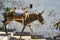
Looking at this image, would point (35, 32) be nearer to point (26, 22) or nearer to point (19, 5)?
point (26, 22)

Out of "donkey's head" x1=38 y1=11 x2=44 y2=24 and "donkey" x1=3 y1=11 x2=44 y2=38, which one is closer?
"donkey" x1=3 y1=11 x2=44 y2=38

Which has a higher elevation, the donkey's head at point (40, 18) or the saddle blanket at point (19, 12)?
the saddle blanket at point (19, 12)

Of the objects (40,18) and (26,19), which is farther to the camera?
(40,18)

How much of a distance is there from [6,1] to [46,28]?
136cm

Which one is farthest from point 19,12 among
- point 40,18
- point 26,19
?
point 40,18

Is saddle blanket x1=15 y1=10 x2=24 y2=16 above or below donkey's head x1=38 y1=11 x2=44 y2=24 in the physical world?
above

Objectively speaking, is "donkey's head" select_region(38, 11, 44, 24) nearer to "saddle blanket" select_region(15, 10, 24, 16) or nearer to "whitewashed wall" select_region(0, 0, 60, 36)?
"whitewashed wall" select_region(0, 0, 60, 36)

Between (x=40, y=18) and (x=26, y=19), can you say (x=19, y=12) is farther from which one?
(x=40, y=18)

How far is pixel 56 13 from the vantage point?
5.64 metres

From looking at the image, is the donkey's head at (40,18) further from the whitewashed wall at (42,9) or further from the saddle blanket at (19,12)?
the saddle blanket at (19,12)

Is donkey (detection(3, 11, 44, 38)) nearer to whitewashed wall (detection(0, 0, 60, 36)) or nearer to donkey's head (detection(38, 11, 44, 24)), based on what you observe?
donkey's head (detection(38, 11, 44, 24))

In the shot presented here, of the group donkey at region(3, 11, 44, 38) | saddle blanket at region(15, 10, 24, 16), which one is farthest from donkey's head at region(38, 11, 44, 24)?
saddle blanket at region(15, 10, 24, 16)

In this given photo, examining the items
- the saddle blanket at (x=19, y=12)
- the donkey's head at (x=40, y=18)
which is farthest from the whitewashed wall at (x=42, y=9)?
the saddle blanket at (x=19, y=12)

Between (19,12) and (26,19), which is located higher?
(19,12)
